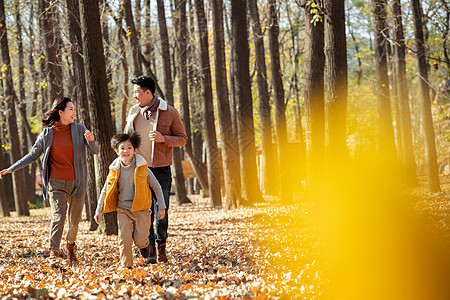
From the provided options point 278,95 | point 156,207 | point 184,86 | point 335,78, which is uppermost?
point 184,86

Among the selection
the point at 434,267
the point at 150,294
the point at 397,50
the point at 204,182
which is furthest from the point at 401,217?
the point at 204,182

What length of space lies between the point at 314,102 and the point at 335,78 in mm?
2369

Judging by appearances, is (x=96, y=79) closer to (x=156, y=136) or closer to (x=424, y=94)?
(x=156, y=136)

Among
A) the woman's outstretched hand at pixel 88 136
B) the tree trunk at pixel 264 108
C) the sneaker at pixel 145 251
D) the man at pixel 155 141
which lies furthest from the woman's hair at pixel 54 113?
the tree trunk at pixel 264 108

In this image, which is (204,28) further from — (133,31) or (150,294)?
(150,294)

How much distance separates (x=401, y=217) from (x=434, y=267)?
6002 millimetres

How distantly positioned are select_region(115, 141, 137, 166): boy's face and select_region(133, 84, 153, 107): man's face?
84 cm

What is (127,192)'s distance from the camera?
22.5 ft

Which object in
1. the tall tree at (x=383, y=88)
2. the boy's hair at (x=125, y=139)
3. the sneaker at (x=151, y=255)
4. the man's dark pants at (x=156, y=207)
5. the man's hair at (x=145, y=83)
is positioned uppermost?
the tall tree at (x=383, y=88)

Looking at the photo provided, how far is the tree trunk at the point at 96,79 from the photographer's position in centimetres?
1059

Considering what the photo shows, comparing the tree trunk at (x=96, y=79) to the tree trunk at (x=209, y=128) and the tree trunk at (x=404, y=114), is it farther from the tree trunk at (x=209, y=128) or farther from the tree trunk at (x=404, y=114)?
the tree trunk at (x=404, y=114)

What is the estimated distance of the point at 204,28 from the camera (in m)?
18.1

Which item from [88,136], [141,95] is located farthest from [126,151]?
[88,136]

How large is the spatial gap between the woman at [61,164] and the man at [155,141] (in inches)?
28.9
